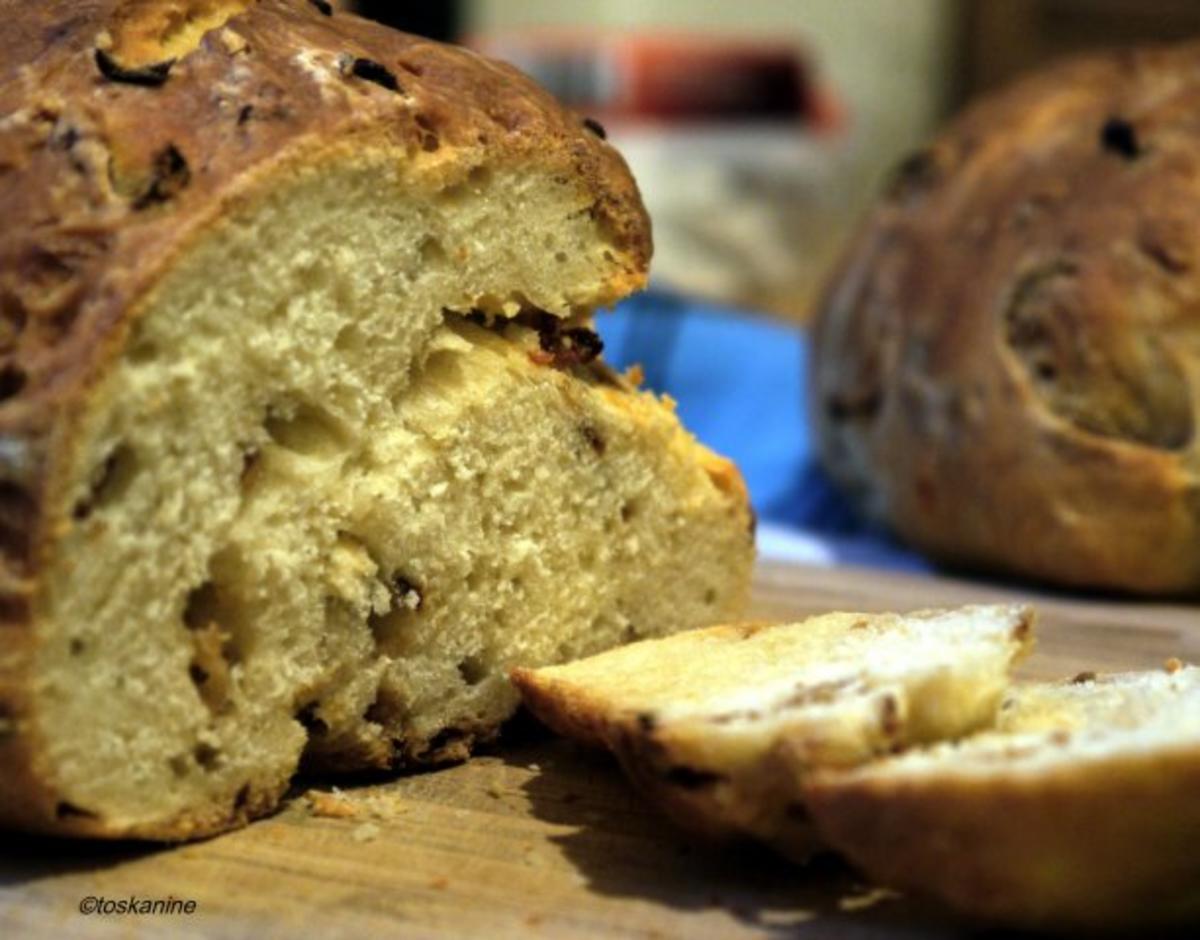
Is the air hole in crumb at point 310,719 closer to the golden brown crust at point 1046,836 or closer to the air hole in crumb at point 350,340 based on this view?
the air hole in crumb at point 350,340

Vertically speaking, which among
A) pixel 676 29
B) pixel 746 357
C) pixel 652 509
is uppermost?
pixel 676 29

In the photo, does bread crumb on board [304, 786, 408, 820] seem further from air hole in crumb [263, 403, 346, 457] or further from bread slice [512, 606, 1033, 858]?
air hole in crumb [263, 403, 346, 457]

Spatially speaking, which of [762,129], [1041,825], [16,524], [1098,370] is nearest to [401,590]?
[16,524]

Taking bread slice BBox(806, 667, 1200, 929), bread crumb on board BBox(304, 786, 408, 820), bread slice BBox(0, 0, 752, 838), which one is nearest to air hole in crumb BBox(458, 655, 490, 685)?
bread slice BBox(0, 0, 752, 838)

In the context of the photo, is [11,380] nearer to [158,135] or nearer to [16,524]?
[16,524]

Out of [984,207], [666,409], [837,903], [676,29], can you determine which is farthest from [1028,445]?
[676,29]

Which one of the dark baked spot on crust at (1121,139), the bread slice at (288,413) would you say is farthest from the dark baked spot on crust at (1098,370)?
the bread slice at (288,413)

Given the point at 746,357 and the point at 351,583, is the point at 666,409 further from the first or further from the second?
the point at 746,357
